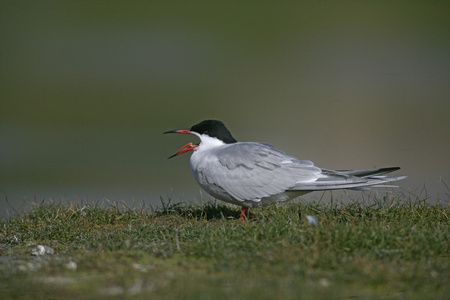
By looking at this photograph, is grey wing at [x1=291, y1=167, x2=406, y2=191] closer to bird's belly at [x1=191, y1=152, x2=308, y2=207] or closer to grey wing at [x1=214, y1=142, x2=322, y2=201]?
grey wing at [x1=214, y1=142, x2=322, y2=201]

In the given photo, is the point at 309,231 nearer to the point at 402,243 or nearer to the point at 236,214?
the point at 402,243

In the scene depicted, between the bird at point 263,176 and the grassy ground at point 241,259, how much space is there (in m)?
0.26

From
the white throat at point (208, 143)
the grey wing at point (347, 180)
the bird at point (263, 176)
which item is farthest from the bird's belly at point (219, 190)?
the white throat at point (208, 143)

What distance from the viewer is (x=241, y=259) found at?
3.63m

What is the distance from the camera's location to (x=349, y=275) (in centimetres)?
323

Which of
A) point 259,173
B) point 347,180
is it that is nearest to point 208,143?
point 259,173

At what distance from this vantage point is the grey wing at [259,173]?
17.1ft

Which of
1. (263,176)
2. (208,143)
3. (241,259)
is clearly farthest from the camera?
(208,143)

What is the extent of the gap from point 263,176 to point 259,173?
0.05 meters

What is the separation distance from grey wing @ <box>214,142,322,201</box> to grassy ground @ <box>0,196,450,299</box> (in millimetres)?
306

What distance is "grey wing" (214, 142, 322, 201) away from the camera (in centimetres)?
522

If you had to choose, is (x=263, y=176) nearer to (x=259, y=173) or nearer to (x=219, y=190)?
(x=259, y=173)

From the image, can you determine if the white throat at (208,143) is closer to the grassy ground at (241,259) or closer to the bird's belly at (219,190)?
the bird's belly at (219,190)

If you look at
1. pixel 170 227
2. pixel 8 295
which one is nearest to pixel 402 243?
pixel 170 227
